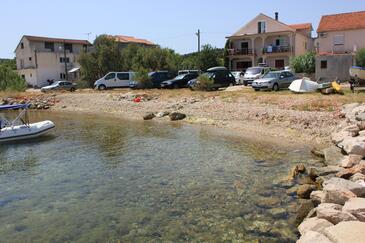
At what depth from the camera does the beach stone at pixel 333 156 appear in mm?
12455

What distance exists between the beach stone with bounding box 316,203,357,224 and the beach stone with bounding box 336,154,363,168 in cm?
408

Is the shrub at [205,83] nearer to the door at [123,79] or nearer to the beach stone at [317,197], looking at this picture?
the door at [123,79]

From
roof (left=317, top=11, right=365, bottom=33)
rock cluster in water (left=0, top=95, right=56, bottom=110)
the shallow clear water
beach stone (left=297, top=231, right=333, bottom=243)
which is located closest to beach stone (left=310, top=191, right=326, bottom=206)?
the shallow clear water

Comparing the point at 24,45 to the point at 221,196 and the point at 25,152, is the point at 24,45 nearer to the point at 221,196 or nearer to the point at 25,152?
the point at 25,152

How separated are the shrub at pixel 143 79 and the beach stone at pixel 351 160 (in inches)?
1057

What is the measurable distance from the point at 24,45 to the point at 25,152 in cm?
5195

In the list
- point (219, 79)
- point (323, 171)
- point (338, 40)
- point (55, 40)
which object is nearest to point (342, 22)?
point (338, 40)

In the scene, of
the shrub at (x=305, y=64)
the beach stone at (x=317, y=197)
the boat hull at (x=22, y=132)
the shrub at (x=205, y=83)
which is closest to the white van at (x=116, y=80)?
the shrub at (x=205, y=83)

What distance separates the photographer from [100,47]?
1861 inches

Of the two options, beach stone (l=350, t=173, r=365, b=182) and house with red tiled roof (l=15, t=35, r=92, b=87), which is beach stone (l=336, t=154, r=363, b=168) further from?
house with red tiled roof (l=15, t=35, r=92, b=87)

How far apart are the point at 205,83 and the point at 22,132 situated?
647 inches

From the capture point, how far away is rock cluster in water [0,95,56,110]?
38.2 meters

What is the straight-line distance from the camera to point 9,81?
159 feet

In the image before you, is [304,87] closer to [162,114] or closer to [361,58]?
[162,114]
